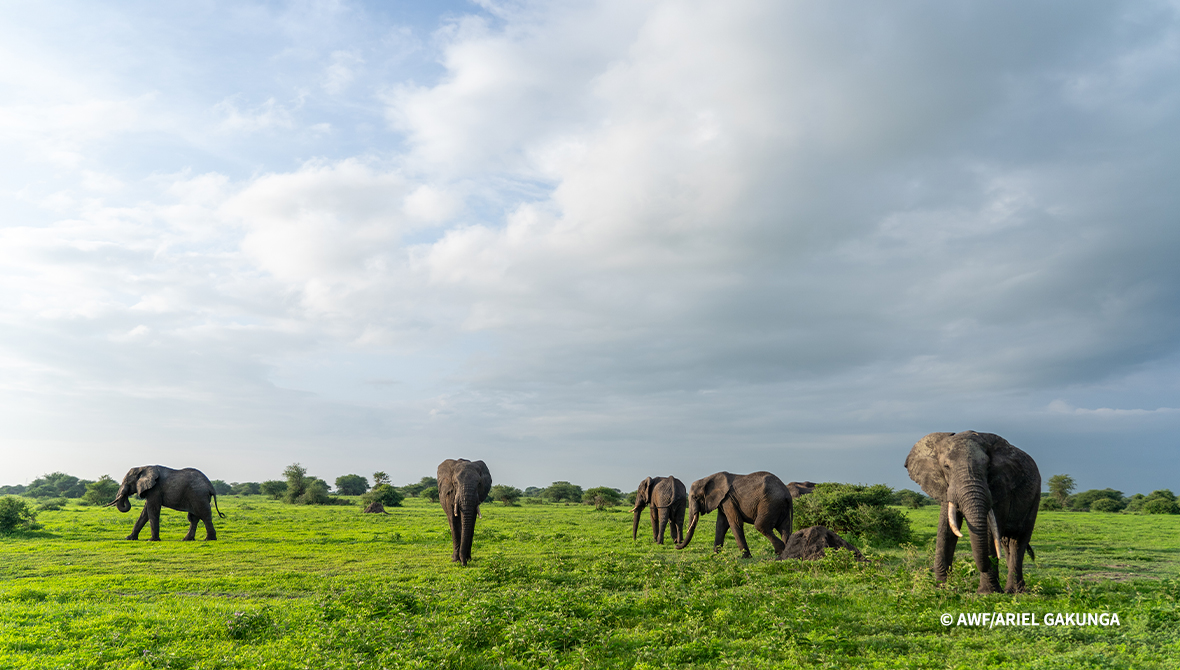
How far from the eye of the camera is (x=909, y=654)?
9.01 meters

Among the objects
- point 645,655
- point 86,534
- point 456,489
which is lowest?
point 86,534

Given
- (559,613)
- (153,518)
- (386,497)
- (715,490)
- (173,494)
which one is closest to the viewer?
(559,613)

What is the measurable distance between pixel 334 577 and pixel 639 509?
15.0m

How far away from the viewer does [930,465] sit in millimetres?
13555

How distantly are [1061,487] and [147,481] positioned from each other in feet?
263

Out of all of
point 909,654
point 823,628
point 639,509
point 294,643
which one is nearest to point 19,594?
point 294,643

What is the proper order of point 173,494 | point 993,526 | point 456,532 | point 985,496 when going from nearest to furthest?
point 993,526, point 985,496, point 456,532, point 173,494

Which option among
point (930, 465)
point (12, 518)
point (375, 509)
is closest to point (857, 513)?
point (930, 465)

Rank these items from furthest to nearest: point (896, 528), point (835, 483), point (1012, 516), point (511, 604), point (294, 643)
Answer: point (835, 483)
point (896, 528)
point (1012, 516)
point (511, 604)
point (294, 643)

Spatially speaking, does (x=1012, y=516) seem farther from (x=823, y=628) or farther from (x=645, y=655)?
(x=645, y=655)

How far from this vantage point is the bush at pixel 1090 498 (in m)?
59.3

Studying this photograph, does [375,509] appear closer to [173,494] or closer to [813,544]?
[173,494]

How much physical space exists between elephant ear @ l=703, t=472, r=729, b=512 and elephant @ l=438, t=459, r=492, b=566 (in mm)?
8080

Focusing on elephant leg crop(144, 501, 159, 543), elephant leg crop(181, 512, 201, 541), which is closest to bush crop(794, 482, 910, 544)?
elephant leg crop(181, 512, 201, 541)
